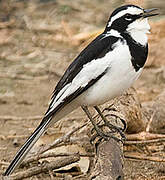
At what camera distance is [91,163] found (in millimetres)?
4461

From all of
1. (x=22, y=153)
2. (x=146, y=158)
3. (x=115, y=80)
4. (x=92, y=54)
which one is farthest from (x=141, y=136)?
(x=22, y=153)

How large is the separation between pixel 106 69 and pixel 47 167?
90 centimetres

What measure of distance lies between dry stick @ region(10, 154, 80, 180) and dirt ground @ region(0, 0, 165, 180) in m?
0.48

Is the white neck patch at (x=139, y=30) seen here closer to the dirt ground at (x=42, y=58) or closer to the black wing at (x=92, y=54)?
the black wing at (x=92, y=54)

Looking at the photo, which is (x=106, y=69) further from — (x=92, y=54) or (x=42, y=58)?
(x=42, y=58)

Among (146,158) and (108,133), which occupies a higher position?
(108,133)

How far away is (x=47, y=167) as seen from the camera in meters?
4.15

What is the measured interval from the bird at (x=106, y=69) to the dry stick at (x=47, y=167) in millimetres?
112

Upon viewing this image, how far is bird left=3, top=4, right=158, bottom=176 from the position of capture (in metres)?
3.89

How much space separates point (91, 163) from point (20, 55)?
142 inches

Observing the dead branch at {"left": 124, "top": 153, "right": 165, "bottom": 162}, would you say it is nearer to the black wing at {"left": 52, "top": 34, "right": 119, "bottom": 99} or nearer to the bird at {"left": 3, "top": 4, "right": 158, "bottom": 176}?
the bird at {"left": 3, "top": 4, "right": 158, "bottom": 176}

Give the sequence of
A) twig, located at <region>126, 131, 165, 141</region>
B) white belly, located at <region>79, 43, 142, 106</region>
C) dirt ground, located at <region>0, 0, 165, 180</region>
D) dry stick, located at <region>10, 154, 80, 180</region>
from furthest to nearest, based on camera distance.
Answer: dirt ground, located at <region>0, 0, 165, 180</region>
twig, located at <region>126, 131, 165, 141</region>
dry stick, located at <region>10, 154, 80, 180</region>
white belly, located at <region>79, 43, 142, 106</region>

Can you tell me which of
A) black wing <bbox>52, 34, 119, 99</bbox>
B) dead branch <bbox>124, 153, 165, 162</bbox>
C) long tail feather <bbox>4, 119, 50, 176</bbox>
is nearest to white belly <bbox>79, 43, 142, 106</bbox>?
black wing <bbox>52, 34, 119, 99</bbox>

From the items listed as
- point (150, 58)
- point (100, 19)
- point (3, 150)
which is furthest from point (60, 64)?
point (3, 150)
